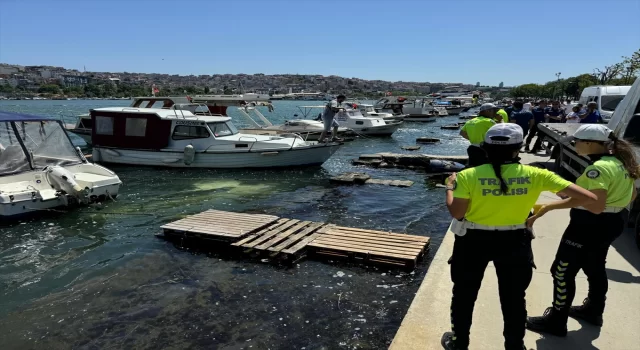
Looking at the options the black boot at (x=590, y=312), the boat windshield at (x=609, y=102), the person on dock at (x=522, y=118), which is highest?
the boat windshield at (x=609, y=102)

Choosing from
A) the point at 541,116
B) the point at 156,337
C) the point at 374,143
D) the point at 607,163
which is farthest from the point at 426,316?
the point at 374,143

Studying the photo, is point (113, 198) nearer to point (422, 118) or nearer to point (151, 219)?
point (151, 219)

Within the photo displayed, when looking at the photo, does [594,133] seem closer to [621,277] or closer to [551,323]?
[551,323]

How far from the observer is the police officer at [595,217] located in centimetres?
351

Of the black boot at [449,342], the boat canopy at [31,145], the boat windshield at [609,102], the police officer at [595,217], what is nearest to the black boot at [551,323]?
the police officer at [595,217]

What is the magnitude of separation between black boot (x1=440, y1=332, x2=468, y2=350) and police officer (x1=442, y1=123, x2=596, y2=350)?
0.49 meters

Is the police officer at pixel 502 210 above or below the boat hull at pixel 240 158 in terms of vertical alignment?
above

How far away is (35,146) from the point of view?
1166 cm

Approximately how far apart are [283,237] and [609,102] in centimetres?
1680

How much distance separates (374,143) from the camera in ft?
93.6

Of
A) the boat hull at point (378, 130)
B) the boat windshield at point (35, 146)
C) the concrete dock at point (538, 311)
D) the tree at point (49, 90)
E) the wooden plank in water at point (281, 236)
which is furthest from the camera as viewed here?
the tree at point (49, 90)

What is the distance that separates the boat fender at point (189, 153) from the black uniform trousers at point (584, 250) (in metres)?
15.0

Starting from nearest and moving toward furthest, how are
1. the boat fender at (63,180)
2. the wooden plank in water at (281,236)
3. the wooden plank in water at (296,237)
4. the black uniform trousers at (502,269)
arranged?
the black uniform trousers at (502,269)
the wooden plank in water at (296,237)
the wooden plank in water at (281,236)
the boat fender at (63,180)

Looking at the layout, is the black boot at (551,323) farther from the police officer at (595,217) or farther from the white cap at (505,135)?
the white cap at (505,135)
